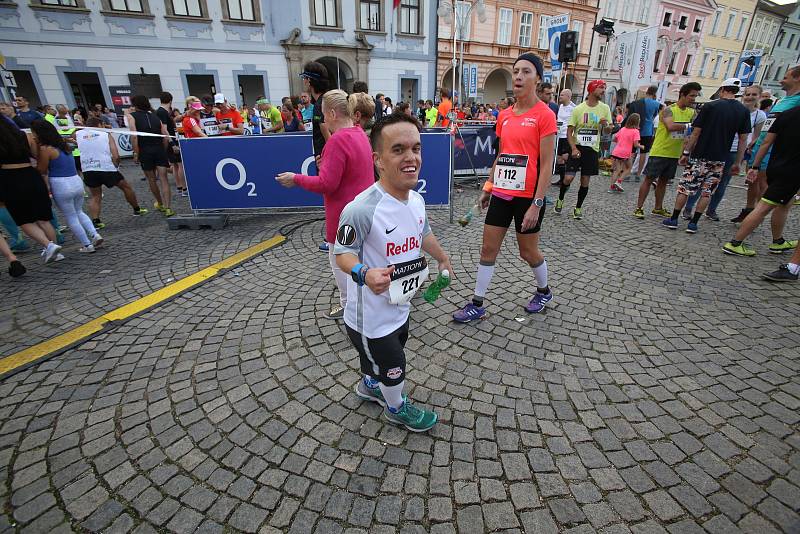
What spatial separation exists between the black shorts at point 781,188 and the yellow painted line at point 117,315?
6595 millimetres

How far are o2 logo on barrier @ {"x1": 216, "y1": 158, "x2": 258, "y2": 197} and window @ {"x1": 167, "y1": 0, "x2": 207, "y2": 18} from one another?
16.6 metres

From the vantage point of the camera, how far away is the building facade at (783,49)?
4544 centimetres

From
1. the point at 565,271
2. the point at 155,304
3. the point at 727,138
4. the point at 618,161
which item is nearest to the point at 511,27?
the point at 618,161

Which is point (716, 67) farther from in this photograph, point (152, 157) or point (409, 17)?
point (152, 157)

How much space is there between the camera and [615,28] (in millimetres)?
32688

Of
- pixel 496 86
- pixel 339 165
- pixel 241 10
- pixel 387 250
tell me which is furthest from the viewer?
pixel 496 86

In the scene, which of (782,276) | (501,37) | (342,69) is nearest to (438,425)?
(782,276)

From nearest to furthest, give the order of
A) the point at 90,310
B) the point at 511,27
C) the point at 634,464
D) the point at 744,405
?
the point at 634,464
the point at 744,405
the point at 90,310
the point at 511,27

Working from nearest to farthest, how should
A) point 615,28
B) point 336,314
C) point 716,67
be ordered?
point 336,314
point 615,28
point 716,67

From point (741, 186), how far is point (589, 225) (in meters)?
6.61

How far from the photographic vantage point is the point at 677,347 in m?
3.16

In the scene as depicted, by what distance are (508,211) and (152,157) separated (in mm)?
7083

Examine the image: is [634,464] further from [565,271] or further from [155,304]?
[155,304]

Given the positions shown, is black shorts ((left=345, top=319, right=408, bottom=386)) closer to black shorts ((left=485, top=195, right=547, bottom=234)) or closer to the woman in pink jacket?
the woman in pink jacket
